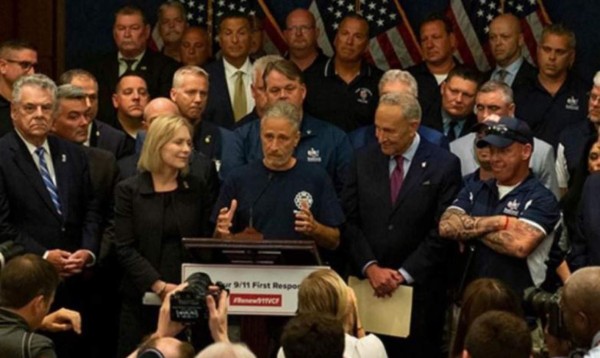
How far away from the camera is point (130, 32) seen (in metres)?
11.5

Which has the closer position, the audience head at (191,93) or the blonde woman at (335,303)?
the blonde woman at (335,303)

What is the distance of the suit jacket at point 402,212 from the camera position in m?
9.34

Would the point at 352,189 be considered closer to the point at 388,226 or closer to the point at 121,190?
the point at 388,226

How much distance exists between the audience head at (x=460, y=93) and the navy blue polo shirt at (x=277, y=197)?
164cm

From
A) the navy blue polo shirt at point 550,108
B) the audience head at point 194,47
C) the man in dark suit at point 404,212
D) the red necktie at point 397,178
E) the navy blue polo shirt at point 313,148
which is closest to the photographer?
the man in dark suit at point 404,212

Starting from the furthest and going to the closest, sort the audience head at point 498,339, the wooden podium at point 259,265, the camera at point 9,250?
1. the camera at point 9,250
2. the wooden podium at point 259,265
3. the audience head at point 498,339

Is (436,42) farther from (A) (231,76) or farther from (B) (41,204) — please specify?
(B) (41,204)

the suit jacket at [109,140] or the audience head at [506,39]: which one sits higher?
the audience head at [506,39]

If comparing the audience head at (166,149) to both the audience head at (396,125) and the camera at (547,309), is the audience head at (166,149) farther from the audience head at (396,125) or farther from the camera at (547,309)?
the camera at (547,309)

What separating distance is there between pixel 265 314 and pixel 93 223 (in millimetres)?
1365

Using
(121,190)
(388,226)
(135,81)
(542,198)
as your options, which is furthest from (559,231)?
(135,81)

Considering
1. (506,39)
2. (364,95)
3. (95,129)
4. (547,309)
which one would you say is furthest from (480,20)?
(547,309)

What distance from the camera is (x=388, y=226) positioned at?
9.38 metres

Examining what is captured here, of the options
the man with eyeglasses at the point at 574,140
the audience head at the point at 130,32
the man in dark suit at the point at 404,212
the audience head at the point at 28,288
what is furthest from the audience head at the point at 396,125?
the audience head at the point at 28,288
